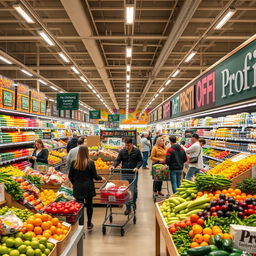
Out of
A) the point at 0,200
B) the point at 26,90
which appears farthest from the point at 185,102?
the point at 0,200

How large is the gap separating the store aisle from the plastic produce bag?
2.05 metres

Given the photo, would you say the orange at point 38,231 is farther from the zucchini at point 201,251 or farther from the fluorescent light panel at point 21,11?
the fluorescent light panel at point 21,11

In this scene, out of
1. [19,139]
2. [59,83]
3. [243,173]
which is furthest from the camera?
[59,83]

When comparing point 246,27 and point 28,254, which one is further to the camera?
point 246,27

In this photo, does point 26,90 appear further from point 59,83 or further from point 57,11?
point 59,83

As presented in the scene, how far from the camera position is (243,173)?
492cm

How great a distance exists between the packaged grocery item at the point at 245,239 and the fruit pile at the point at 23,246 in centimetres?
164

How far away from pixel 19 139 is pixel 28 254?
22.0 ft

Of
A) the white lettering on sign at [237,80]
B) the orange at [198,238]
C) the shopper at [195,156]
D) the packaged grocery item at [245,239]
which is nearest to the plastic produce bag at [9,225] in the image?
the orange at [198,238]

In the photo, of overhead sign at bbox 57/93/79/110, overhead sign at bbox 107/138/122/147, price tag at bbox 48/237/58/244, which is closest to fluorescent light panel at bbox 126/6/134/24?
overhead sign at bbox 107/138/122/147

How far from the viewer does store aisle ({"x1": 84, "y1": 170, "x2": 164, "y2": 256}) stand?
15.8 feet

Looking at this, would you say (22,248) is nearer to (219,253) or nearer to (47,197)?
(219,253)

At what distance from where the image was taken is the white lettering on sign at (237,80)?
6613 mm

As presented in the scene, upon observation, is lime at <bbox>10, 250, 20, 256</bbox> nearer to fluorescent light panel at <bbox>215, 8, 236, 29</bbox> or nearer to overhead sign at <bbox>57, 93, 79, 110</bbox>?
fluorescent light panel at <bbox>215, 8, 236, 29</bbox>
